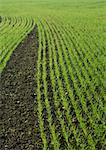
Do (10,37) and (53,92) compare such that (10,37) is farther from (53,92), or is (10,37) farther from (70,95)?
(70,95)

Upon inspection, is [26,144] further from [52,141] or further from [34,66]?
[34,66]

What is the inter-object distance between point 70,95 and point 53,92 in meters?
0.98

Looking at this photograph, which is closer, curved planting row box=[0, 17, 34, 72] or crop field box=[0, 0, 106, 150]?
crop field box=[0, 0, 106, 150]

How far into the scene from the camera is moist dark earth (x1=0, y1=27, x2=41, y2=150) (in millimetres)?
12766

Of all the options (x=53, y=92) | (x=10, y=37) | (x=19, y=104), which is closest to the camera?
(x=19, y=104)

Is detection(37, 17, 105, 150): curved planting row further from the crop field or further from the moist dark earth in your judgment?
the moist dark earth

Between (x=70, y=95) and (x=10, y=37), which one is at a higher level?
(x=70, y=95)

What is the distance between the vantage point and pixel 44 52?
24219 millimetres

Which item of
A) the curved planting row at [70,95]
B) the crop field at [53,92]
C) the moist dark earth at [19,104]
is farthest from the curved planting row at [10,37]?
the curved planting row at [70,95]

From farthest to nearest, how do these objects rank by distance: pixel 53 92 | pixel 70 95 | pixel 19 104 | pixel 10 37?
1. pixel 10 37
2. pixel 53 92
3. pixel 70 95
4. pixel 19 104

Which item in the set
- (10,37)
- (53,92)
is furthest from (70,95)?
(10,37)

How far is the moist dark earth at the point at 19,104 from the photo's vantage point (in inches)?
503

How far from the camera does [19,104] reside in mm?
15656

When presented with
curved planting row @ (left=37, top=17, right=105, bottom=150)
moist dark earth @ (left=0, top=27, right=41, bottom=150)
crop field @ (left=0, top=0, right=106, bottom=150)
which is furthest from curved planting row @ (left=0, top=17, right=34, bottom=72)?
curved planting row @ (left=37, top=17, right=105, bottom=150)
